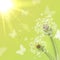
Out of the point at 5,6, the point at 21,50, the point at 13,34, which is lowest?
the point at 21,50

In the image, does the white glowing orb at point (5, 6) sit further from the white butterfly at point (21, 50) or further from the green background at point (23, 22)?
the white butterfly at point (21, 50)

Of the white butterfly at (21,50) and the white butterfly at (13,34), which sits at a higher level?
the white butterfly at (13,34)

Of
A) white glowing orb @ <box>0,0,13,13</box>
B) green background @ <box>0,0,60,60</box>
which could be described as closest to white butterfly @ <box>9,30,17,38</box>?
green background @ <box>0,0,60,60</box>

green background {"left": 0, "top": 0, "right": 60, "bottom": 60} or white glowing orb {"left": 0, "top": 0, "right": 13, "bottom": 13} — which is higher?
white glowing orb {"left": 0, "top": 0, "right": 13, "bottom": 13}

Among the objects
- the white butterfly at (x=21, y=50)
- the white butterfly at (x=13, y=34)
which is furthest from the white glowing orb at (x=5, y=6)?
the white butterfly at (x=21, y=50)

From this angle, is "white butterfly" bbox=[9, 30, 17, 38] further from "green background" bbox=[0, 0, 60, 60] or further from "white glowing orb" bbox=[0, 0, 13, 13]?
"white glowing orb" bbox=[0, 0, 13, 13]

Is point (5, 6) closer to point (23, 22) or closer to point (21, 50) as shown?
point (23, 22)

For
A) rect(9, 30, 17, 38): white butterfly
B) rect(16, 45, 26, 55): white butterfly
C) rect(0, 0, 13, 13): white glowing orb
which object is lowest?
rect(16, 45, 26, 55): white butterfly

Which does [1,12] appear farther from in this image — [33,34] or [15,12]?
[33,34]

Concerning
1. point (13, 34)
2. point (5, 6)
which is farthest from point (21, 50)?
point (5, 6)

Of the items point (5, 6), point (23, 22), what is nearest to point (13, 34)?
point (23, 22)

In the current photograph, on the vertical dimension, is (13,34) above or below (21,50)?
above
